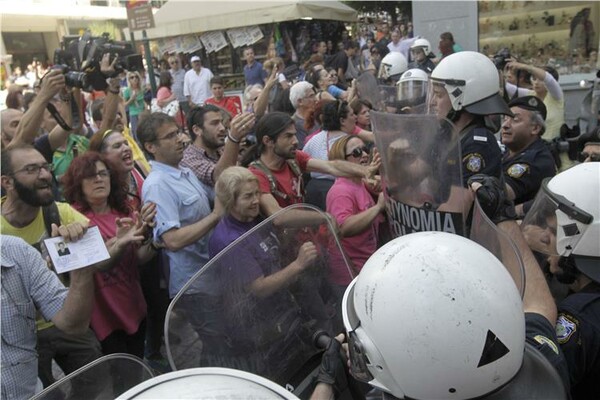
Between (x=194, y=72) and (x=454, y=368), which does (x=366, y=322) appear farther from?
(x=194, y=72)

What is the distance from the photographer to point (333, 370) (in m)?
1.58

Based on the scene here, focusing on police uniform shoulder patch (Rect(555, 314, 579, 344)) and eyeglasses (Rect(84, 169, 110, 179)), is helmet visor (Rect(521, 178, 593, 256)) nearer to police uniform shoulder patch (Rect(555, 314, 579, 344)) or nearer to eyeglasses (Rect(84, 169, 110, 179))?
police uniform shoulder patch (Rect(555, 314, 579, 344))

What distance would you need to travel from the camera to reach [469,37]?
1024 centimetres

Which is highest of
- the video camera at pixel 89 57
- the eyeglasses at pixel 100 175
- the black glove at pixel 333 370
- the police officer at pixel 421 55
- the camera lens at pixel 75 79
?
the video camera at pixel 89 57

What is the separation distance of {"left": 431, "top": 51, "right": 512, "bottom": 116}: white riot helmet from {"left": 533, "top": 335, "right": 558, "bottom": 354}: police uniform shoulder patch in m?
1.70

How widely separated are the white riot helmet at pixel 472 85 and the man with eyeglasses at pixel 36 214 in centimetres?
213

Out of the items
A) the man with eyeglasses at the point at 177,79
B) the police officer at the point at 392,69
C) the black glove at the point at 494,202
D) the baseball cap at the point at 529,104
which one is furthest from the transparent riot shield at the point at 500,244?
the man with eyeglasses at the point at 177,79

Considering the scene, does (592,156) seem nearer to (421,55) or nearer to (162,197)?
(162,197)

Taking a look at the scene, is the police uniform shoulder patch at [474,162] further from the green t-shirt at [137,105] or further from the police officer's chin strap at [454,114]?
the green t-shirt at [137,105]

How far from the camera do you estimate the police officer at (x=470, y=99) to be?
276 centimetres

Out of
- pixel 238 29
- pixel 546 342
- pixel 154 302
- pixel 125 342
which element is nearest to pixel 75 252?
pixel 125 342

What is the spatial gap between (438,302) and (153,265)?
263 cm

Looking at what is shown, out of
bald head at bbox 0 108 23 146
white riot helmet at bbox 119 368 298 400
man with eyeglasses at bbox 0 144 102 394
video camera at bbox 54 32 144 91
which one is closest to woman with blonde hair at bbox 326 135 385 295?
man with eyeglasses at bbox 0 144 102 394

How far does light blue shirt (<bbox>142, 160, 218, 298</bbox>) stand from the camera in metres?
3.00
